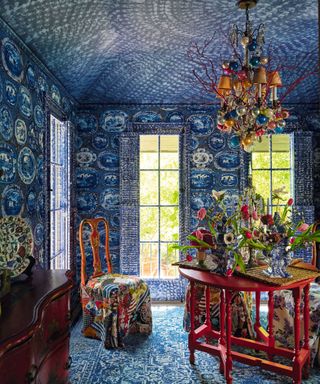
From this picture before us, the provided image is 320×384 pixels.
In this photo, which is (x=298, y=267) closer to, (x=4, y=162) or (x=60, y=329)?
(x=60, y=329)

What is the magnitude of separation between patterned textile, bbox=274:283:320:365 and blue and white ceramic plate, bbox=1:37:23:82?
3080 mm

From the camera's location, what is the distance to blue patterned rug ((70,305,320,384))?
283cm

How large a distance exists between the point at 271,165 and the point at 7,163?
3.77m

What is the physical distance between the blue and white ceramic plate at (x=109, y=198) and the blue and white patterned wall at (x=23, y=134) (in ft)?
5.23

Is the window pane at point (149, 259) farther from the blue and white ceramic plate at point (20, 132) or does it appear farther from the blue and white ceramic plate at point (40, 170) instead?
the blue and white ceramic plate at point (20, 132)

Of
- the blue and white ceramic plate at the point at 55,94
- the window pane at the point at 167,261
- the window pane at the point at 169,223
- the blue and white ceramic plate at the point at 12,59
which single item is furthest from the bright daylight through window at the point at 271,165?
the blue and white ceramic plate at the point at 12,59

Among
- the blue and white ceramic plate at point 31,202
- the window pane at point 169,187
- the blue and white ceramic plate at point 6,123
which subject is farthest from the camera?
the window pane at point 169,187

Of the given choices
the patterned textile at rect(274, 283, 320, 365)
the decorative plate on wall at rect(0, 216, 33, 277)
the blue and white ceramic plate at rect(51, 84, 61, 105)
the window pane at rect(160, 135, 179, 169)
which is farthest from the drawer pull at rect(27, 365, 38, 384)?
the window pane at rect(160, 135, 179, 169)

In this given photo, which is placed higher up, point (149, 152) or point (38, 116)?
point (38, 116)

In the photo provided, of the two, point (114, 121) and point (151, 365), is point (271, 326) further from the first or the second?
point (114, 121)

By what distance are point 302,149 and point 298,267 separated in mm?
2416

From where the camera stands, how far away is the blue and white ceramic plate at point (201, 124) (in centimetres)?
498

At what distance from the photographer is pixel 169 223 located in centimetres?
504

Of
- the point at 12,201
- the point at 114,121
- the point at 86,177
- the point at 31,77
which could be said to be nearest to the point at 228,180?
the point at 114,121
